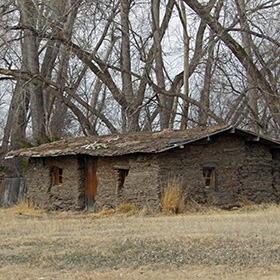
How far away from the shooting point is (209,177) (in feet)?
60.2

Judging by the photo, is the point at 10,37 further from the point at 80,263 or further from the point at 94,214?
the point at 80,263

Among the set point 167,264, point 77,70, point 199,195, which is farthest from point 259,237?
point 77,70

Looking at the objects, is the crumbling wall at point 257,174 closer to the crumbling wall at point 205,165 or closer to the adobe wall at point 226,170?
the adobe wall at point 226,170

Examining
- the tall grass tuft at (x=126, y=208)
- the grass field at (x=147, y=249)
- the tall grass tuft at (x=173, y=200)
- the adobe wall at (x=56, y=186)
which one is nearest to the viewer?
the grass field at (x=147, y=249)

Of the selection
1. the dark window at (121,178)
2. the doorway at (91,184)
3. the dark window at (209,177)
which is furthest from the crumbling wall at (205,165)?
the doorway at (91,184)

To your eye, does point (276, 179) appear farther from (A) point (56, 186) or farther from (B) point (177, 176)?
(A) point (56, 186)

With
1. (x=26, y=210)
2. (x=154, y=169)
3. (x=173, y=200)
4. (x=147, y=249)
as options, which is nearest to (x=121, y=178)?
(x=154, y=169)

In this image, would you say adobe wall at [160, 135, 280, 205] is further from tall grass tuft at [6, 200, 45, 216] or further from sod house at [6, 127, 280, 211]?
tall grass tuft at [6, 200, 45, 216]

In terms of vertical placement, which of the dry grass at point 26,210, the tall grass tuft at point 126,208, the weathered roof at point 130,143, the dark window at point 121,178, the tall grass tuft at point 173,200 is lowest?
the dry grass at point 26,210

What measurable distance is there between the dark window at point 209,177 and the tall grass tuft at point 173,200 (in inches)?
69.0

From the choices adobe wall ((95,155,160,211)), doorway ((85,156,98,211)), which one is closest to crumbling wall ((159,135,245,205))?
adobe wall ((95,155,160,211))

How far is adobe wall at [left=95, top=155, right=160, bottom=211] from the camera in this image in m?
17.1

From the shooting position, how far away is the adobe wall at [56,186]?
19.8 m

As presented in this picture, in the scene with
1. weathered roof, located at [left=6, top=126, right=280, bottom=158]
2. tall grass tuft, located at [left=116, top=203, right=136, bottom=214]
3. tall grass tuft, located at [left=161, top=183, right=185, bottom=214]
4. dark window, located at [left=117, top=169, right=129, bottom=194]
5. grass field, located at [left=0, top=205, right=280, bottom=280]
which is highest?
weathered roof, located at [left=6, top=126, right=280, bottom=158]
